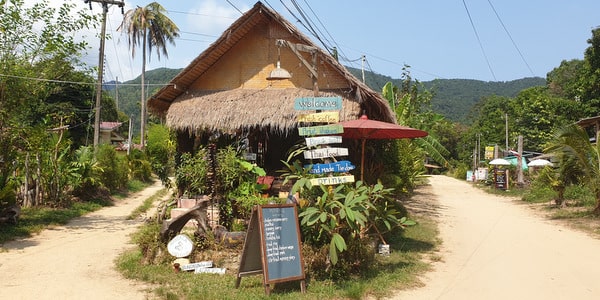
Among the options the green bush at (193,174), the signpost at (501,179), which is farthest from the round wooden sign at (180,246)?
the signpost at (501,179)

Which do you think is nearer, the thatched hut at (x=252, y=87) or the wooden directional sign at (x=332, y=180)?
the wooden directional sign at (x=332, y=180)

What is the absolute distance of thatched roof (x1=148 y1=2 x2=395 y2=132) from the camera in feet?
33.9

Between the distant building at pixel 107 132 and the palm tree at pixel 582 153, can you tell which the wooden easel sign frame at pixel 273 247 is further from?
the distant building at pixel 107 132

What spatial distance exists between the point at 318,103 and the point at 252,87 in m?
4.56

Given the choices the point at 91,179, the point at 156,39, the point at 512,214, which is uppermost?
the point at 156,39

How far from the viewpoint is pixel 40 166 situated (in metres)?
13.4

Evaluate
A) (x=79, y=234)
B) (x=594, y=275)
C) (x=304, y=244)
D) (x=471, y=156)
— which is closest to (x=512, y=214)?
(x=594, y=275)

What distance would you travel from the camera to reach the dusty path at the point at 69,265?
6090mm

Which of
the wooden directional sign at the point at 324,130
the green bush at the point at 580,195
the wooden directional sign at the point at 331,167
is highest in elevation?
the wooden directional sign at the point at 324,130

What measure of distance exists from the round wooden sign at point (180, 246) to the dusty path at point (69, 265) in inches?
30.0

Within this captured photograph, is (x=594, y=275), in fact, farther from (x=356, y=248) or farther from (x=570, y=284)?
(x=356, y=248)

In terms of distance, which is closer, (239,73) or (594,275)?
(594,275)

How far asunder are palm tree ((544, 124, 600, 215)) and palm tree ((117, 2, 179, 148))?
25.0m

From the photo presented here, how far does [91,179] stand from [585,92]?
28.2 meters
